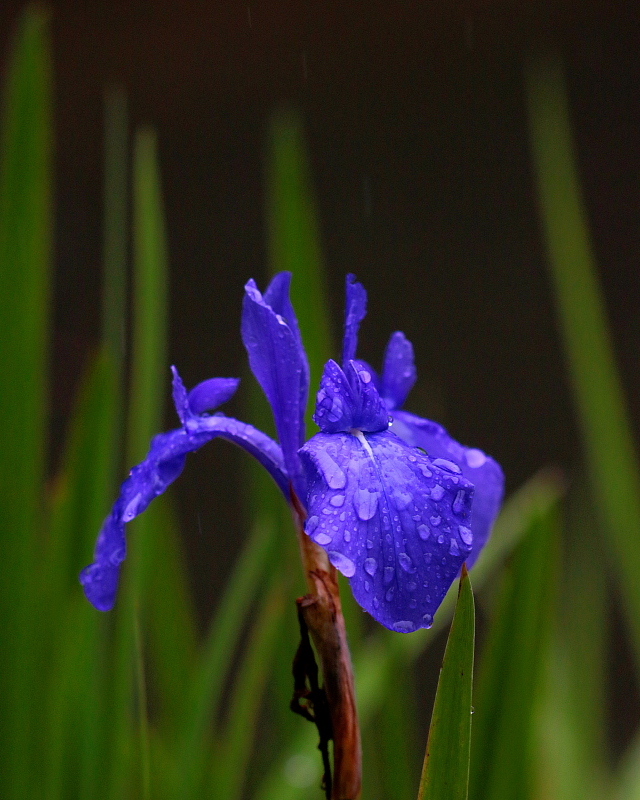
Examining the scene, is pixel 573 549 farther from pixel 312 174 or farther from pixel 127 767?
pixel 312 174

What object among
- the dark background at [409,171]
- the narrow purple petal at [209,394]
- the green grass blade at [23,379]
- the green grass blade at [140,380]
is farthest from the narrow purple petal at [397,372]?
the dark background at [409,171]

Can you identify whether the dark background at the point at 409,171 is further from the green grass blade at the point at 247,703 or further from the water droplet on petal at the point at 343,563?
the water droplet on petal at the point at 343,563

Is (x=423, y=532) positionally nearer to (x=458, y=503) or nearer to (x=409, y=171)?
(x=458, y=503)

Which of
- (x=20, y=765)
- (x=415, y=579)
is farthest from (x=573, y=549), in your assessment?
(x=415, y=579)

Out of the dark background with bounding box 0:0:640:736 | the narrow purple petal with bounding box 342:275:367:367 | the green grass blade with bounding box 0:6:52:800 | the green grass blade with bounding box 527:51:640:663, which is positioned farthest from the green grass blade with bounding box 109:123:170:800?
the dark background with bounding box 0:0:640:736

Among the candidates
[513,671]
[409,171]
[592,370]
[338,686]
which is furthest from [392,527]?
[409,171]

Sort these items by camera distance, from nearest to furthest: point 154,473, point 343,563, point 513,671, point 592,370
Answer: point 343,563, point 154,473, point 513,671, point 592,370

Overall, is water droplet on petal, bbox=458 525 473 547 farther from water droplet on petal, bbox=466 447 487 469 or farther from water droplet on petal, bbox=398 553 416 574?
water droplet on petal, bbox=466 447 487 469
